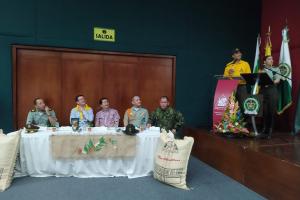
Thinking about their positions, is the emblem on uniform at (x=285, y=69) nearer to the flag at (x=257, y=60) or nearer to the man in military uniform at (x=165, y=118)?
the flag at (x=257, y=60)

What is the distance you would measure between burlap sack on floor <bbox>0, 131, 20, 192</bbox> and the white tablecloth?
0.52 feet

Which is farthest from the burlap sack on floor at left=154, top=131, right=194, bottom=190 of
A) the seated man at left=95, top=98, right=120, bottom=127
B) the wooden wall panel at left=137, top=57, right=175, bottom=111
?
the wooden wall panel at left=137, top=57, right=175, bottom=111

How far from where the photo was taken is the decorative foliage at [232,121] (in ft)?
11.2

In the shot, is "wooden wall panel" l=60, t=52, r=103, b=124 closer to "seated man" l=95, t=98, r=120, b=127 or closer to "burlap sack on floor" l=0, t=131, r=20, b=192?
"seated man" l=95, t=98, r=120, b=127

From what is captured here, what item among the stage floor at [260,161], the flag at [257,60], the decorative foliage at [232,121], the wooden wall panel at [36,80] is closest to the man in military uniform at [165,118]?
the stage floor at [260,161]

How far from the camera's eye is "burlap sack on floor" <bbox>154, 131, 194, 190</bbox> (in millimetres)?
2650

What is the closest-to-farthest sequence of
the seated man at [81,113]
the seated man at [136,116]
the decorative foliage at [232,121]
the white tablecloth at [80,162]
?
the white tablecloth at [80,162] < the decorative foliage at [232,121] < the seated man at [81,113] < the seated man at [136,116]

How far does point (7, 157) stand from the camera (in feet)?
8.44

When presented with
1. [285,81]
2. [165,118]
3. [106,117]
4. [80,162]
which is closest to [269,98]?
[285,81]

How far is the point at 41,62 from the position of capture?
13.7 ft

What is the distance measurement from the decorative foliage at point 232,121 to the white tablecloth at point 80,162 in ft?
3.58

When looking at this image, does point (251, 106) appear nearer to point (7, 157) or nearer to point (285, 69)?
point (285, 69)

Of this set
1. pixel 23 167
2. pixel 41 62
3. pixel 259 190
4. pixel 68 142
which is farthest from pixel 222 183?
pixel 41 62

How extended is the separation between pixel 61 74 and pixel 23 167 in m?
1.89
